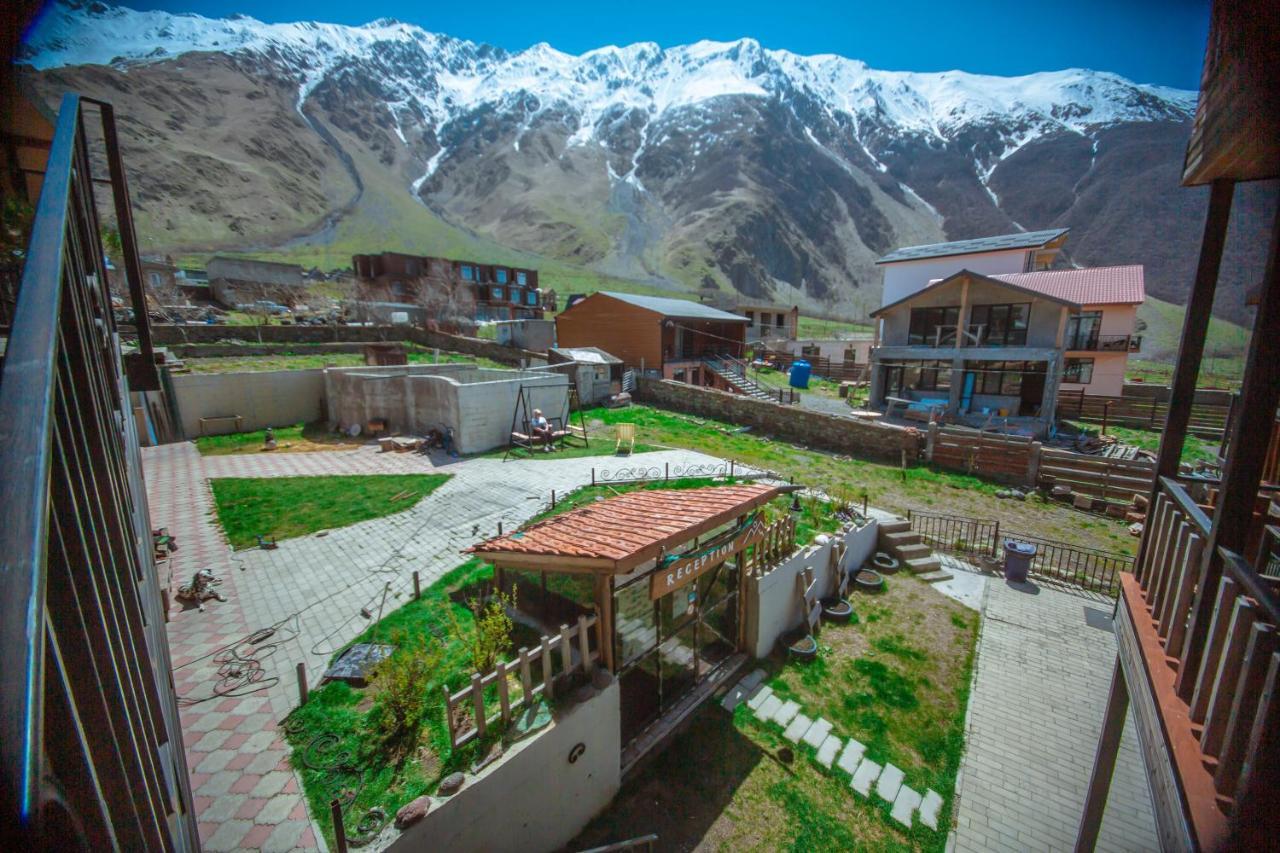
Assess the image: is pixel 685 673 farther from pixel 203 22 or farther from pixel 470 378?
pixel 203 22

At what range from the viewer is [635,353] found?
2752 centimetres

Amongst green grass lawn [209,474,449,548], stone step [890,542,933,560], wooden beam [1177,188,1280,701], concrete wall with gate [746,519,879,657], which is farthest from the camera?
stone step [890,542,933,560]

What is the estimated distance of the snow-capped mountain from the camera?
3784 inches

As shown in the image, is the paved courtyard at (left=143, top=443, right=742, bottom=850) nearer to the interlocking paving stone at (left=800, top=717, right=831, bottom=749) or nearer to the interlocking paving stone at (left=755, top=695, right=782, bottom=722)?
the interlocking paving stone at (left=755, top=695, right=782, bottom=722)

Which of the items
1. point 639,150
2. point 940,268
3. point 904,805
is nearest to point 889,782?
point 904,805

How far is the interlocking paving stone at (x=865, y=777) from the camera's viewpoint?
6091 millimetres

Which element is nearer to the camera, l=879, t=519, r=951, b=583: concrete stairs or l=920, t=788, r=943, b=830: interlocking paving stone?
l=920, t=788, r=943, b=830: interlocking paving stone

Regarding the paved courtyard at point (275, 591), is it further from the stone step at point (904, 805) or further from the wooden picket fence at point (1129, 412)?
the wooden picket fence at point (1129, 412)

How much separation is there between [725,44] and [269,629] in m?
237

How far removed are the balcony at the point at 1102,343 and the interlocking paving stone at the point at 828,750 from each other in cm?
2994

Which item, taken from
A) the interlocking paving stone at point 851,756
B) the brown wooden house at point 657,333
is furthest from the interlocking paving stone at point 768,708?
the brown wooden house at point 657,333

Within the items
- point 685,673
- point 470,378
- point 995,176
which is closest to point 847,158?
point 995,176

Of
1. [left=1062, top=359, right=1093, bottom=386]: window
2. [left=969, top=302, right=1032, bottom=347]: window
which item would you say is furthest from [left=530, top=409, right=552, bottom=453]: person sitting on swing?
[left=1062, top=359, right=1093, bottom=386]: window

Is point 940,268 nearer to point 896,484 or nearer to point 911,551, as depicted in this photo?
point 896,484
